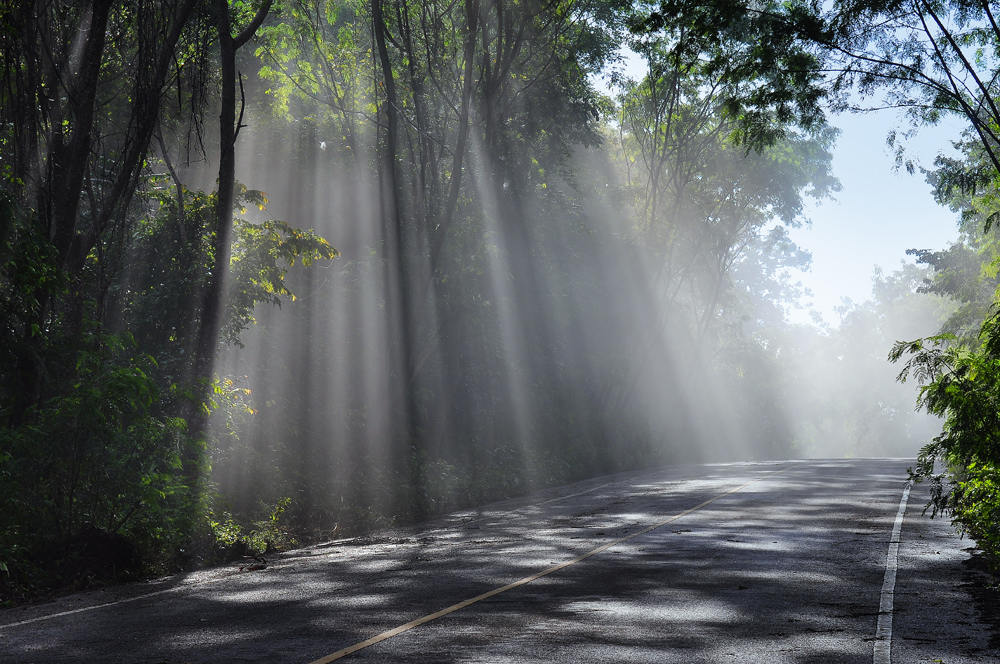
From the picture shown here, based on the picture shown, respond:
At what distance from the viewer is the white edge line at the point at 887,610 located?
632 cm

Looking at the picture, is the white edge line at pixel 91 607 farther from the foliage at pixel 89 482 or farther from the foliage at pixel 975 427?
the foliage at pixel 975 427

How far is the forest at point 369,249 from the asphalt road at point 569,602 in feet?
4.58

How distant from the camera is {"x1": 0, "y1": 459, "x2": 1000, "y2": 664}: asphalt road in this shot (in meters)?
6.49

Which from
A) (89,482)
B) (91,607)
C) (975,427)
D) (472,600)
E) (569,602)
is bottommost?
(569,602)

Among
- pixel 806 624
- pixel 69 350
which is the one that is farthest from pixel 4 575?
pixel 806 624

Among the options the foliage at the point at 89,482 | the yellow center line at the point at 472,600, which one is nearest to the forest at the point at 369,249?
the foliage at the point at 89,482

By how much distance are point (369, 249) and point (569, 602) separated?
1684 cm

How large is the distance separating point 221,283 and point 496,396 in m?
16.1

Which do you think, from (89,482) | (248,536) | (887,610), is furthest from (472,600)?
(248,536)

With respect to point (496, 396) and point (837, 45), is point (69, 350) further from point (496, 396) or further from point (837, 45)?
point (496, 396)

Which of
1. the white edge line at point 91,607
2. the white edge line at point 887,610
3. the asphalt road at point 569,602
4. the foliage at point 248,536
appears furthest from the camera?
the foliage at point 248,536

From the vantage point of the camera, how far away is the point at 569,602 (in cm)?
838

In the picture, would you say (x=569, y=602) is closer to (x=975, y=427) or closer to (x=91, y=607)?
(x=91, y=607)

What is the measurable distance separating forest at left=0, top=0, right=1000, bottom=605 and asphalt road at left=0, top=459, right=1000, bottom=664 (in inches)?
55.0
